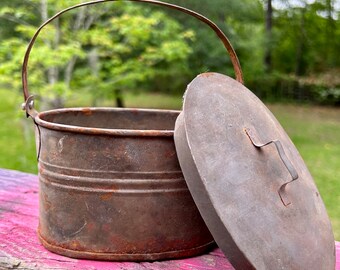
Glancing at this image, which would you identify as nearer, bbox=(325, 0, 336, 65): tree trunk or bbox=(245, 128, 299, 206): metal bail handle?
bbox=(245, 128, 299, 206): metal bail handle

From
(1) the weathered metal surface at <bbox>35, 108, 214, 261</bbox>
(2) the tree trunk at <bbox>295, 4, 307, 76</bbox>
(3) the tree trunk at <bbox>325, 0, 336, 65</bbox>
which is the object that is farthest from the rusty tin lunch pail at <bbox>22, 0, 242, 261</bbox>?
(2) the tree trunk at <bbox>295, 4, 307, 76</bbox>

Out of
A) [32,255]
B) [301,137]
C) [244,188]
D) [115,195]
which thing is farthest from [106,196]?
[301,137]

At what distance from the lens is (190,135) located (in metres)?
1.77

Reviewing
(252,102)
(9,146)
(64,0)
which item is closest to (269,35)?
(9,146)

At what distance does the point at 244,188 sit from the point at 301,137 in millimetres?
9521

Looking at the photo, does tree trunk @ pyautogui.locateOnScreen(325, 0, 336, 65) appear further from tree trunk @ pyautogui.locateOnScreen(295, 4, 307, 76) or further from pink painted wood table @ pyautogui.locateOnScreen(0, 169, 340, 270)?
pink painted wood table @ pyautogui.locateOnScreen(0, 169, 340, 270)

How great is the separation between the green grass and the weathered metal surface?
11.1 ft

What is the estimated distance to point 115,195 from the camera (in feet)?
6.36

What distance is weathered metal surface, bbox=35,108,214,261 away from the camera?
192 cm

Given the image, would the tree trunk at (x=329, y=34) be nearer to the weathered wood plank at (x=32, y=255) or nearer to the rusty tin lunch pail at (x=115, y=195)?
the weathered wood plank at (x=32, y=255)

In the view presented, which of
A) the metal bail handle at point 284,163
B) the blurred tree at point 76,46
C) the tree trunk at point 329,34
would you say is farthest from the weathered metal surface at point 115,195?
the tree trunk at point 329,34

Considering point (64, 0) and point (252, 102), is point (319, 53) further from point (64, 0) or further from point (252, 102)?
point (252, 102)

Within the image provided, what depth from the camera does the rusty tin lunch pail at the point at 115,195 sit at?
192 cm

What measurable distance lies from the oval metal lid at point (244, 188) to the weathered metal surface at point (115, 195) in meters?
0.17
